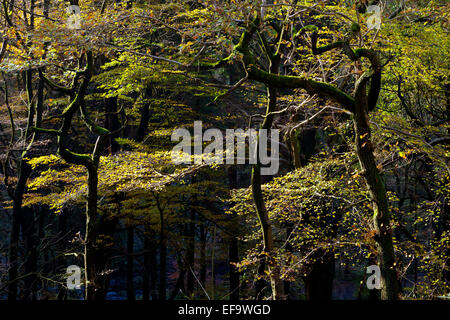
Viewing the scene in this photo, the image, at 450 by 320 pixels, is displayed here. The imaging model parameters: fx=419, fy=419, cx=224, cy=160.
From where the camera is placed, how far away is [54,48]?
7.37m

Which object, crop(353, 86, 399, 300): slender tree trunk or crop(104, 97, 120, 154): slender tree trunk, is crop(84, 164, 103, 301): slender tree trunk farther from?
crop(353, 86, 399, 300): slender tree trunk

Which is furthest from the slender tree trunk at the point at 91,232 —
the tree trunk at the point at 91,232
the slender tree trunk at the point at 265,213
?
the slender tree trunk at the point at 265,213

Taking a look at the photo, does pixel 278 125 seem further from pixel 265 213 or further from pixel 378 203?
pixel 378 203

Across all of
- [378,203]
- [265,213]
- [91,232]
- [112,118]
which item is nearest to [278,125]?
[265,213]

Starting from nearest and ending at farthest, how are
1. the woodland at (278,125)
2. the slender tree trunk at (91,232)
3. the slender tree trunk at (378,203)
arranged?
the slender tree trunk at (378,203)
the woodland at (278,125)
the slender tree trunk at (91,232)

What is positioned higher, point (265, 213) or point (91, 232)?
point (265, 213)

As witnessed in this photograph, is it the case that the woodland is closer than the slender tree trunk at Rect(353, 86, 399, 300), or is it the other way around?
the slender tree trunk at Rect(353, 86, 399, 300)

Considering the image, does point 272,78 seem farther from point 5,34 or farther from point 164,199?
point 164,199

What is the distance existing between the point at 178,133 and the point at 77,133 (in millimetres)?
5182

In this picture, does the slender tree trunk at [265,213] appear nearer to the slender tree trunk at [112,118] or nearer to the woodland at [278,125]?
the woodland at [278,125]

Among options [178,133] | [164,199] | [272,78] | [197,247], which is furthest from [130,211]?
[272,78]

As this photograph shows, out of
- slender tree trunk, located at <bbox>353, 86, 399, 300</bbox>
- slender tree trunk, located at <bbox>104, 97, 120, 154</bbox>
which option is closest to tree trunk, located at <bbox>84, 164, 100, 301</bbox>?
slender tree trunk, located at <bbox>104, 97, 120, 154</bbox>

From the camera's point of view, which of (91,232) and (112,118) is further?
(112,118)

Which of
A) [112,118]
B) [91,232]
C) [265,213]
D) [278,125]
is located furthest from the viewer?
[112,118]
